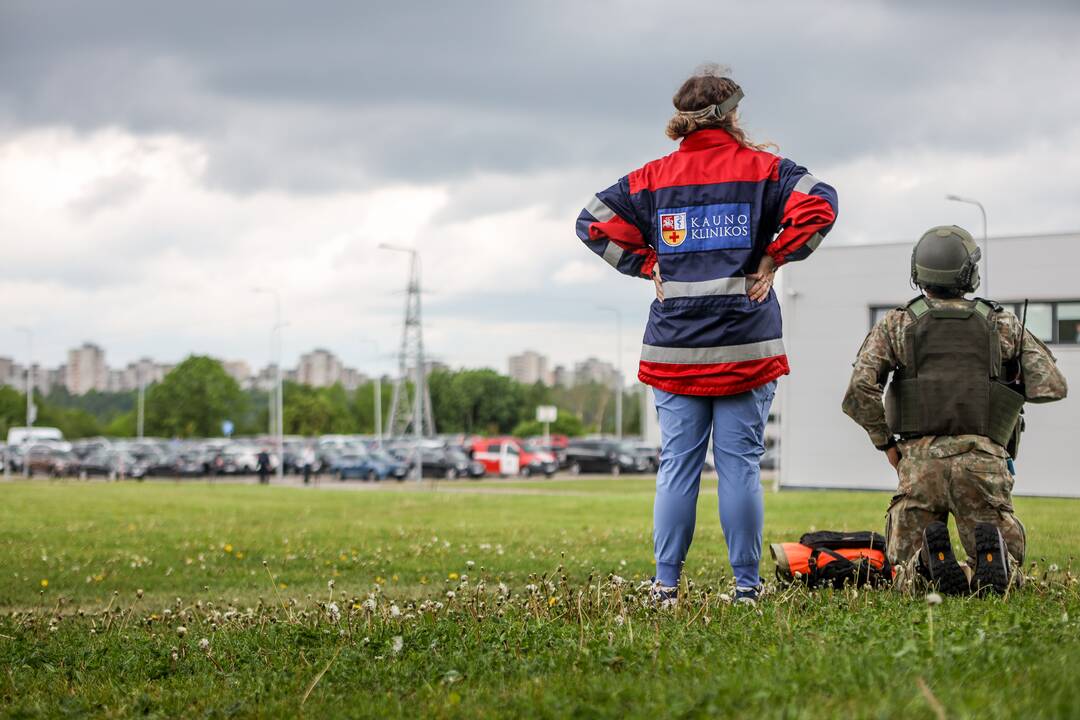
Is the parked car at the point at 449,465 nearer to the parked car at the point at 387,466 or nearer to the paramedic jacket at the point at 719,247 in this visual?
the parked car at the point at 387,466

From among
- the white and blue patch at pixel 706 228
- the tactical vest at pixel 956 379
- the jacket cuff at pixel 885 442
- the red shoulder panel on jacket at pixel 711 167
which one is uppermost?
the red shoulder panel on jacket at pixel 711 167

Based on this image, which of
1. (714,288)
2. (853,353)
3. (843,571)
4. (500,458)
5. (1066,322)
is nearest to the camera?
(714,288)

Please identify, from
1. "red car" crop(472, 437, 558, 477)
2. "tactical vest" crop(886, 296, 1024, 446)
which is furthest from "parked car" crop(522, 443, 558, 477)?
"tactical vest" crop(886, 296, 1024, 446)

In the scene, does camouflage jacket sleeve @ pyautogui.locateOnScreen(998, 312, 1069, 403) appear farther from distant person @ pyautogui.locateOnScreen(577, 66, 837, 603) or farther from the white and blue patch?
the white and blue patch

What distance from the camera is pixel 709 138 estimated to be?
16.5ft

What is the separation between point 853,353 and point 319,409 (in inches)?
3493

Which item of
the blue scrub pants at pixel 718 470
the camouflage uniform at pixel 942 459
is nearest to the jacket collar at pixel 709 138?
the blue scrub pants at pixel 718 470

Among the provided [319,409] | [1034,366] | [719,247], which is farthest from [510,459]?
[319,409]

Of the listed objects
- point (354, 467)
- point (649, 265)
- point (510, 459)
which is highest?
point (649, 265)

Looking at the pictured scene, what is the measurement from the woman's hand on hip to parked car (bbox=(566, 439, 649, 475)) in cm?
5158

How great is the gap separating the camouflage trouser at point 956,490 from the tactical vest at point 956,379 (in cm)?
7

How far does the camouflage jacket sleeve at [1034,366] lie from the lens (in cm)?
521

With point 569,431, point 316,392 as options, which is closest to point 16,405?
point 316,392

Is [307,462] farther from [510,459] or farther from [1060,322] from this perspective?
[1060,322]
